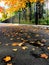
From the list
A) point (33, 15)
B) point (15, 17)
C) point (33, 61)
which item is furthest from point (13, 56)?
point (15, 17)

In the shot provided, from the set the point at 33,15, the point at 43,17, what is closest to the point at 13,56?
the point at 43,17

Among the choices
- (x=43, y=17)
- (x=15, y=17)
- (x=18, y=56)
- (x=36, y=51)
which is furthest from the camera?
(x=15, y=17)

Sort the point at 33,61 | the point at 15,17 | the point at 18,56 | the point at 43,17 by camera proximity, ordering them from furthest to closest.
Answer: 1. the point at 15,17
2. the point at 43,17
3. the point at 18,56
4. the point at 33,61

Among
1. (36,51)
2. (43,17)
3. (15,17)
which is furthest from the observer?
(15,17)

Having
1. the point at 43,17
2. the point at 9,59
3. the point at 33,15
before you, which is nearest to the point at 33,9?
the point at 33,15

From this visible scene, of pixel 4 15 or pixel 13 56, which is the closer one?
pixel 13 56

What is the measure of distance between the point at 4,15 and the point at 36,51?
66.4ft

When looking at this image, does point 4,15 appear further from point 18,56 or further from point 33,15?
point 18,56

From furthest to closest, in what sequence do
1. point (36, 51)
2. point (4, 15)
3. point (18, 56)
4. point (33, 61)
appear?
1. point (4, 15)
2. point (36, 51)
3. point (18, 56)
4. point (33, 61)

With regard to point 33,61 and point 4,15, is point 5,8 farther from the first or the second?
point 33,61

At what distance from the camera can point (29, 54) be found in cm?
800

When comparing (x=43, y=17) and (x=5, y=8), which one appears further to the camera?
(x=5, y=8)

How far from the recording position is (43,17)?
2222 cm

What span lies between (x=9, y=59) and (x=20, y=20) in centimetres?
1785
